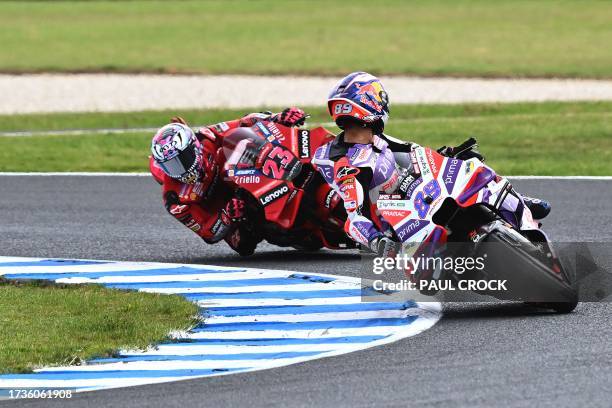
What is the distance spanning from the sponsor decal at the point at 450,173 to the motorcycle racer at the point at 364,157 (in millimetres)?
229

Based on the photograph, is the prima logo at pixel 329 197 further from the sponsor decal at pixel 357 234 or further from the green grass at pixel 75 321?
the sponsor decal at pixel 357 234

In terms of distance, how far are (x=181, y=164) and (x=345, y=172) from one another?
2.80 meters

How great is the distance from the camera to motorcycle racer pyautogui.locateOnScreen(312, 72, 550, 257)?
9.96m

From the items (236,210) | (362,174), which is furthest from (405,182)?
(236,210)

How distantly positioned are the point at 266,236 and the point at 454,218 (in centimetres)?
314

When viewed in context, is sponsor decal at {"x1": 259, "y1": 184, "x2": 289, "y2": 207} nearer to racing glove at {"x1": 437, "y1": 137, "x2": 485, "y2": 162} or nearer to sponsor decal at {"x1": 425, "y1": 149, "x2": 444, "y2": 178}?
racing glove at {"x1": 437, "y1": 137, "x2": 485, "y2": 162}

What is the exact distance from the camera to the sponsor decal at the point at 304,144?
12.4m

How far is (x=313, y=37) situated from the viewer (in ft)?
155

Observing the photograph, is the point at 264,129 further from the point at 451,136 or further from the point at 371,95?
the point at 451,136

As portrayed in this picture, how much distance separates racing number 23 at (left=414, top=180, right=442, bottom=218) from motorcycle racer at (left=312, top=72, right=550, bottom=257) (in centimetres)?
10

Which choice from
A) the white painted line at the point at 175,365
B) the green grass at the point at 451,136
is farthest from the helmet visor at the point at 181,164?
the green grass at the point at 451,136

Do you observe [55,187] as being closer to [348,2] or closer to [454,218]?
[454,218]

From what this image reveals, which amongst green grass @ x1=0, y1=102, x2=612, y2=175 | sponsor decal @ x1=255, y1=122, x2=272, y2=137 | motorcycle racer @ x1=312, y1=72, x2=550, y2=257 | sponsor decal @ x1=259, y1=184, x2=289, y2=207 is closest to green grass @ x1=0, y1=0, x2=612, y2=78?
green grass @ x1=0, y1=102, x2=612, y2=175

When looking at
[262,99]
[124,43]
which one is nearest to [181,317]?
[262,99]
